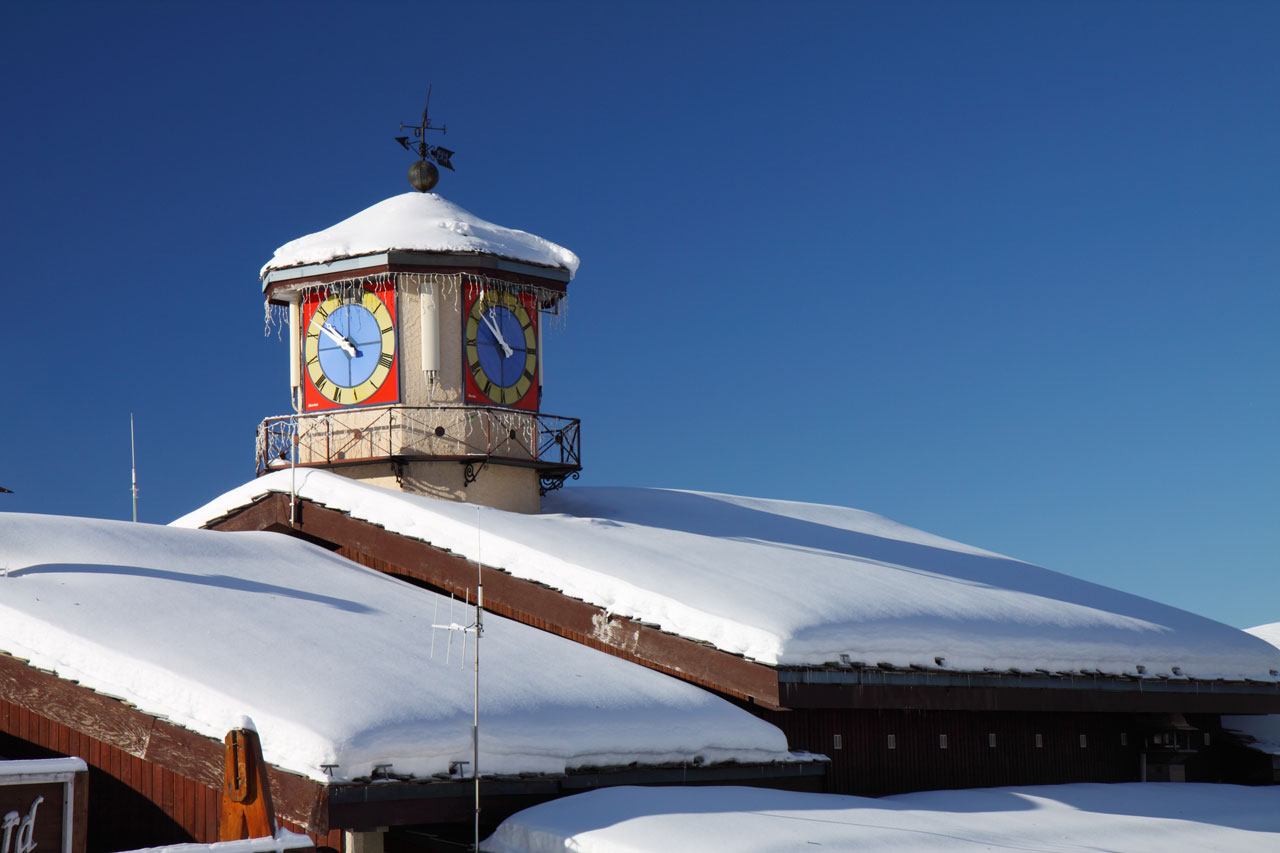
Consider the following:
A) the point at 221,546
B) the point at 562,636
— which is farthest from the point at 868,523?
the point at 221,546

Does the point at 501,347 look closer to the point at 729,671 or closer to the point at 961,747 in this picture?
the point at 729,671

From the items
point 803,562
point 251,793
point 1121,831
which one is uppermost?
point 803,562

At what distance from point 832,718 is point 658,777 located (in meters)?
3.22

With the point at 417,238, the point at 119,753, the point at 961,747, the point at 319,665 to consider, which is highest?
the point at 417,238

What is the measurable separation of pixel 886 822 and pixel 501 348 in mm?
10031

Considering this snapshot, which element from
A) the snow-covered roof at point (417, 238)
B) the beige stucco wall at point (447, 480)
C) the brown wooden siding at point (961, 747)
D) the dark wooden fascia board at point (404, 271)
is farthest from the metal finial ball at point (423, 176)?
the brown wooden siding at point (961, 747)

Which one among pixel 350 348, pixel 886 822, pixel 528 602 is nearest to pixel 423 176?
pixel 350 348

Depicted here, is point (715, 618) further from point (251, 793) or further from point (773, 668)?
point (251, 793)

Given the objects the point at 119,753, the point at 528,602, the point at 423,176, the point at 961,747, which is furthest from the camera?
the point at 423,176

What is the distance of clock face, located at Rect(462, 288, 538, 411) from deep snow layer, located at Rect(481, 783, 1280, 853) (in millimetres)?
8149

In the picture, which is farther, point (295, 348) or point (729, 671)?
point (295, 348)

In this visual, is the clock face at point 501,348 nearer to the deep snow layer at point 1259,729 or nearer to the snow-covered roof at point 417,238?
the snow-covered roof at point 417,238

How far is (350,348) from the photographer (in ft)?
65.1

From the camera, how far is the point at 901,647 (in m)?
14.9
